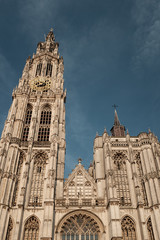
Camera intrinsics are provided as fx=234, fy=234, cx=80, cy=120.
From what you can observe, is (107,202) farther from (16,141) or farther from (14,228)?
(16,141)

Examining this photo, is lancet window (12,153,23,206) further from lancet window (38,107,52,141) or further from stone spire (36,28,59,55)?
stone spire (36,28,59,55)

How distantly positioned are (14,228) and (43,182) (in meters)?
6.74

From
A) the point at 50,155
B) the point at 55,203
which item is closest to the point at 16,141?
the point at 50,155

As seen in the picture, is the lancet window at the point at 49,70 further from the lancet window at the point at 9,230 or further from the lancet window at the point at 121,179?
the lancet window at the point at 9,230

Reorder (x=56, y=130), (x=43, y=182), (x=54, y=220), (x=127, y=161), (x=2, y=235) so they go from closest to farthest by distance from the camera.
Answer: (x=2, y=235), (x=54, y=220), (x=43, y=182), (x=127, y=161), (x=56, y=130)

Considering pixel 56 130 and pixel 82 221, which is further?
pixel 56 130

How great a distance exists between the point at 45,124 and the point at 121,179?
15.3 m

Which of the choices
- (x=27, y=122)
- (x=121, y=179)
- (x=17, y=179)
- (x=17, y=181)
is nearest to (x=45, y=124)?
(x=27, y=122)

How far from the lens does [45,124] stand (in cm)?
3900

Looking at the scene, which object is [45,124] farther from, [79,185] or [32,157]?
[79,185]

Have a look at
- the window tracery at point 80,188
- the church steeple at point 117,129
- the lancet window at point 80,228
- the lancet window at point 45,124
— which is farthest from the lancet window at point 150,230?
the lancet window at point 45,124

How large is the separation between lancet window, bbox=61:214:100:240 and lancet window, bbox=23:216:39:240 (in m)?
3.05

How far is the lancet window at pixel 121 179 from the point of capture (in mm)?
30156

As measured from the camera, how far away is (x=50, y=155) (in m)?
32.8
